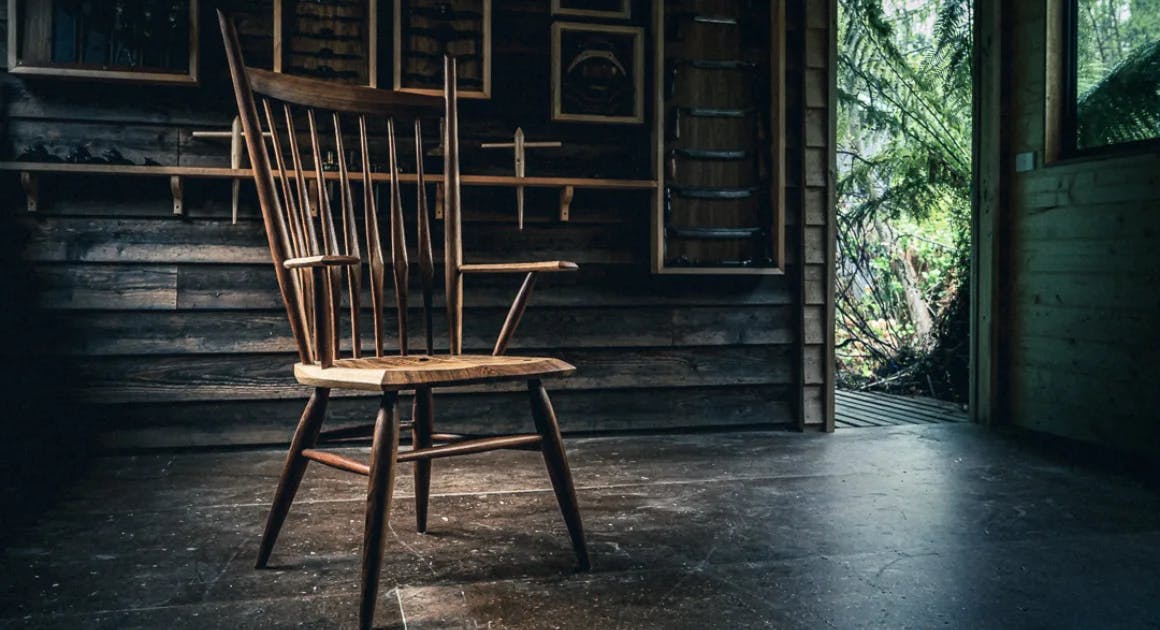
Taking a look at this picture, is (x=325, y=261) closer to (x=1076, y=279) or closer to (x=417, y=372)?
(x=417, y=372)

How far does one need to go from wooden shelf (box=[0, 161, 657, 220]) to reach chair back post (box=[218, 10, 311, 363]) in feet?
3.83

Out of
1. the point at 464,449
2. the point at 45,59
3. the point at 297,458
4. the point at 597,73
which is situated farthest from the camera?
the point at 597,73

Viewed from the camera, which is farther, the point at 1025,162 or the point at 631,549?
the point at 1025,162

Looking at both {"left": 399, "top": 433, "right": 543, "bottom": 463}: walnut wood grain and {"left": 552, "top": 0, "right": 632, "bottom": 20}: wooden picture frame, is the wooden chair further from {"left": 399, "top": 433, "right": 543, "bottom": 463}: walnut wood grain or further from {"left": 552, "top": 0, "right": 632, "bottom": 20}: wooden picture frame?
{"left": 552, "top": 0, "right": 632, "bottom": 20}: wooden picture frame

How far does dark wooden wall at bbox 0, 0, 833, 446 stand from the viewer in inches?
124

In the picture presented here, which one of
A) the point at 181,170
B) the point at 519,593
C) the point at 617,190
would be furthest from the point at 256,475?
the point at 617,190

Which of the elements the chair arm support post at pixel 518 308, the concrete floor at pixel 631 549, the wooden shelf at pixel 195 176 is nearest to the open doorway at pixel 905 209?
the concrete floor at pixel 631 549

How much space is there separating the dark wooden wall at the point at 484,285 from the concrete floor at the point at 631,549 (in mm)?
359

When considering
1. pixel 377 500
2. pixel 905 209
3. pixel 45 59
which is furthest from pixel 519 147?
pixel 905 209

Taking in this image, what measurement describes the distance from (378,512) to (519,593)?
14.0 inches

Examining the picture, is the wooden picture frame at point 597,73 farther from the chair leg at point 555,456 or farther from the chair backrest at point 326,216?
the chair leg at point 555,456

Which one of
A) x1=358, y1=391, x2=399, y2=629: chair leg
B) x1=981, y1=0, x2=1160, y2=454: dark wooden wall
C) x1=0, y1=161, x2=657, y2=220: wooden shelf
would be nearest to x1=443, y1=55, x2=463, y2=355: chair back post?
x1=358, y1=391, x2=399, y2=629: chair leg

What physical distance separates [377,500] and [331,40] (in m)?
2.25

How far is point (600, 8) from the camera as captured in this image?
3520 millimetres
